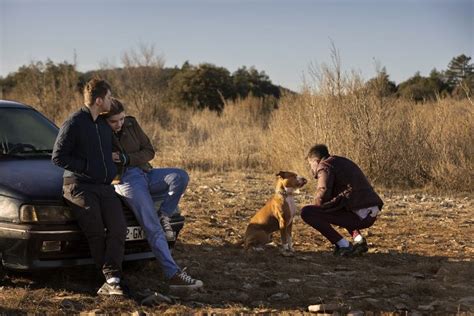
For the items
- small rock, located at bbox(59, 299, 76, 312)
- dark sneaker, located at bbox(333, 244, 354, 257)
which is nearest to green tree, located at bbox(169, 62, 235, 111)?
dark sneaker, located at bbox(333, 244, 354, 257)

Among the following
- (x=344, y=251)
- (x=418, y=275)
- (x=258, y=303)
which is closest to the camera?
(x=258, y=303)

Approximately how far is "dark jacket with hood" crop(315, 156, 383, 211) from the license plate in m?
2.52

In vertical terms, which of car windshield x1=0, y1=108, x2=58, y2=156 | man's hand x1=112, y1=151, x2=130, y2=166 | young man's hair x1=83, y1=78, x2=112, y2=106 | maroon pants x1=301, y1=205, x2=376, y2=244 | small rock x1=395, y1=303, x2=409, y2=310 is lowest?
small rock x1=395, y1=303, x2=409, y2=310

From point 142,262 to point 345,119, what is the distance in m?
7.42

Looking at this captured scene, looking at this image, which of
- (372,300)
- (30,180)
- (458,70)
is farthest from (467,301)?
(458,70)

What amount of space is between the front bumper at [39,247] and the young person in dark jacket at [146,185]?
22.5 inches

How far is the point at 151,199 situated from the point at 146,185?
5.8 inches

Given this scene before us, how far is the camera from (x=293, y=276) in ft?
21.5

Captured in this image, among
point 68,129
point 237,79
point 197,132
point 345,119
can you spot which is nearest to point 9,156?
point 68,129

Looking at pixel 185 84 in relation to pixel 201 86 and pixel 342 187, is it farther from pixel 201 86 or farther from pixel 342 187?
pixel 342 187

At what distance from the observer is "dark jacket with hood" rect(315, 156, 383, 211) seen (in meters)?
7.47

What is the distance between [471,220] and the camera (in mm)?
9844

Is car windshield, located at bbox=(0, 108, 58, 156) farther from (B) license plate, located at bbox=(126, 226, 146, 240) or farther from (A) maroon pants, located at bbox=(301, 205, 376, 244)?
(A) maroon pants, located at bbox=(301, 205, 376, 244)

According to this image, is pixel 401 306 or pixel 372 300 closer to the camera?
pixel 401 306
